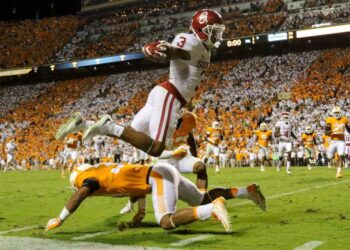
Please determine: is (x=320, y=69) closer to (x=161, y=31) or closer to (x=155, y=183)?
(x=161, y=31)

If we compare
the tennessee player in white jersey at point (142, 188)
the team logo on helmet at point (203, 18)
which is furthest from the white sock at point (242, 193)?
the team logo on helmet at point (203, 18)

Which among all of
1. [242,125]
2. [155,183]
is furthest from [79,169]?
[242,125]

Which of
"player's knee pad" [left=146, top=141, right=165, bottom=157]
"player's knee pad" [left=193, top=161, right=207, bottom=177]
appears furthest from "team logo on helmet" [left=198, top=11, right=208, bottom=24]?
"player's knee pad" [left=193, top=161, right=207, bottom=177]

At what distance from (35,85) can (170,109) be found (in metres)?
36.8

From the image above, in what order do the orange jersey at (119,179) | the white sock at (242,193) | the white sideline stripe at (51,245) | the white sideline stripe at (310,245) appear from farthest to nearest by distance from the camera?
the white sock at (242,193)
the orange jersey at (119,179)
the white sideline stripe at (51,245)
the white sideline stripe at (310,245)

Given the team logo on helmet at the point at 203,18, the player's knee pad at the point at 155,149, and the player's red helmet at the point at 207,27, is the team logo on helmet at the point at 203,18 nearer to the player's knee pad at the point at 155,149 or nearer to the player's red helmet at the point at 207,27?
the player's red helmet at the point at 207,27

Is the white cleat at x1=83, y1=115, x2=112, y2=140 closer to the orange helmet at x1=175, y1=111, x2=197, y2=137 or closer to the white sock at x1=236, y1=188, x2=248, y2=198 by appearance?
the white sock at x1=236, y1=188, x2=248, y2=198

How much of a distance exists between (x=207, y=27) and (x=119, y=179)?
192 centimetres

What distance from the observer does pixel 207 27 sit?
5730 mm

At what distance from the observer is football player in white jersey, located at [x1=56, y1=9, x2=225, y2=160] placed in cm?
550

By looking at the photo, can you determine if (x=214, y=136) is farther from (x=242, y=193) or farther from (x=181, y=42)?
(x=181, y=42)

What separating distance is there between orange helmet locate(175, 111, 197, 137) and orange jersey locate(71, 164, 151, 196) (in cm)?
208

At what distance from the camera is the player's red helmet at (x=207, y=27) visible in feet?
18.8

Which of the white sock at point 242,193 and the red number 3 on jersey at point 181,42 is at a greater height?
the red number 3 on jersey at point 181,42
